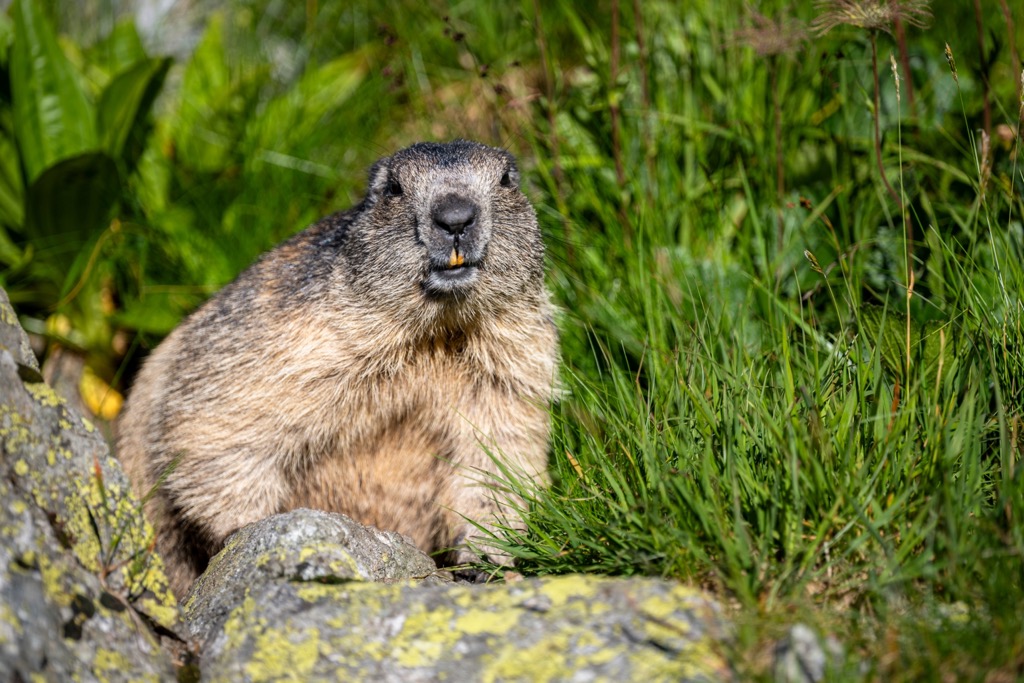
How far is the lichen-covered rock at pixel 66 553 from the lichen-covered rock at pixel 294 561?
Answer: 0.23 m

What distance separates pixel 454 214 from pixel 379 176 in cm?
96

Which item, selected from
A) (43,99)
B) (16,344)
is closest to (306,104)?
(43,99)

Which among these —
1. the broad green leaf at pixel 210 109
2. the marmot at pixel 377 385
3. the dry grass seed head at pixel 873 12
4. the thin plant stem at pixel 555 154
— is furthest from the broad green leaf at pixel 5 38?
the dry grass seed head at pixel 873 12

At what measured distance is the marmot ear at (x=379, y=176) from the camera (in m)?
5.07

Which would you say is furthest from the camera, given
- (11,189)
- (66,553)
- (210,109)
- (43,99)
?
(210,109)

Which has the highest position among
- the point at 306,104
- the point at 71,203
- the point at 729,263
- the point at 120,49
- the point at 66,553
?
the point at 120,49

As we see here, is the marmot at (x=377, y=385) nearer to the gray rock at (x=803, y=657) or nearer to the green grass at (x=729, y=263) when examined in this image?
the green grass at (x=729, y=263)

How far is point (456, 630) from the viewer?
10.6 ft

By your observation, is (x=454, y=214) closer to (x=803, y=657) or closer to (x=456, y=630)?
(x=456, y=630)

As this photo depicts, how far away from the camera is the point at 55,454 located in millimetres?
3414

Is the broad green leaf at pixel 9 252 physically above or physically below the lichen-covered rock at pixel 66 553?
above

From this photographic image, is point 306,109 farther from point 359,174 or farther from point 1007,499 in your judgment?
point 1007,499

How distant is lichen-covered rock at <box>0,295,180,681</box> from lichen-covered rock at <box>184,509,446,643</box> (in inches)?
9.1

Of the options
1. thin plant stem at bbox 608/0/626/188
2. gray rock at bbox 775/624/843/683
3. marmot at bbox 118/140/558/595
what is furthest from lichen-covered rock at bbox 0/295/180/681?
thin plant stem at bbox 608/0/626/188
